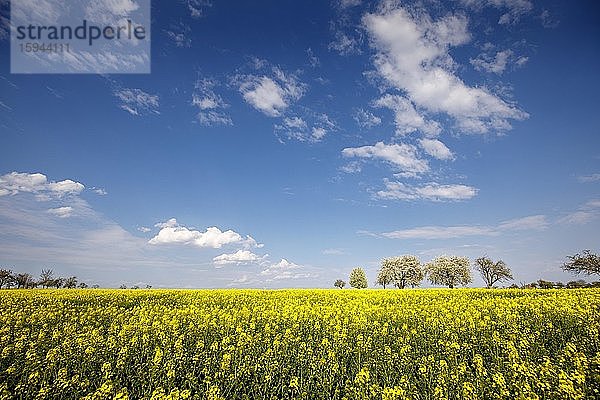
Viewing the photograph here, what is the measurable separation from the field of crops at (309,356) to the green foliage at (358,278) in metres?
70.5

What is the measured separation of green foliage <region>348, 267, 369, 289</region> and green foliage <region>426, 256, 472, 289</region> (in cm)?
1544

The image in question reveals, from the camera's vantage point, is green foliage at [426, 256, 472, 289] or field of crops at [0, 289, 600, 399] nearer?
field of crops at [0, 289, 600, 399]

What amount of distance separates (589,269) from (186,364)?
6200 centimetres

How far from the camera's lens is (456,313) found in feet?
49.4

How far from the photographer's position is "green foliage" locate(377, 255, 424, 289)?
7825cm

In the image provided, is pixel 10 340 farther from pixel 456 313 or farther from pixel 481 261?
pixel 481 261

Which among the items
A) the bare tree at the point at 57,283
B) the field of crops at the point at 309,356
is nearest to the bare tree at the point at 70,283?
the bare tree at the point at 57,283

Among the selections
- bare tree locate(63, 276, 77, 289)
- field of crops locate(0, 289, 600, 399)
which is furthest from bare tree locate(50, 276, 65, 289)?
field of crops locate(0, 289, 600, 399)

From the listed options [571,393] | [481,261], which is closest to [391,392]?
[571,393]

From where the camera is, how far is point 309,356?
10195 mm

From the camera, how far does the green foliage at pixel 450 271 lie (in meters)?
72.0

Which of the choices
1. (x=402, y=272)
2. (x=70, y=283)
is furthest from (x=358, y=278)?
(x=70, y=283)

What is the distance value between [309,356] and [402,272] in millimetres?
73000

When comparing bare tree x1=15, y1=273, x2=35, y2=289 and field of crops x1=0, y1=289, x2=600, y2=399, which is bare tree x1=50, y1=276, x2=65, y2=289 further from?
field of crops x1=0, y1=289, x2=600, y2=399
